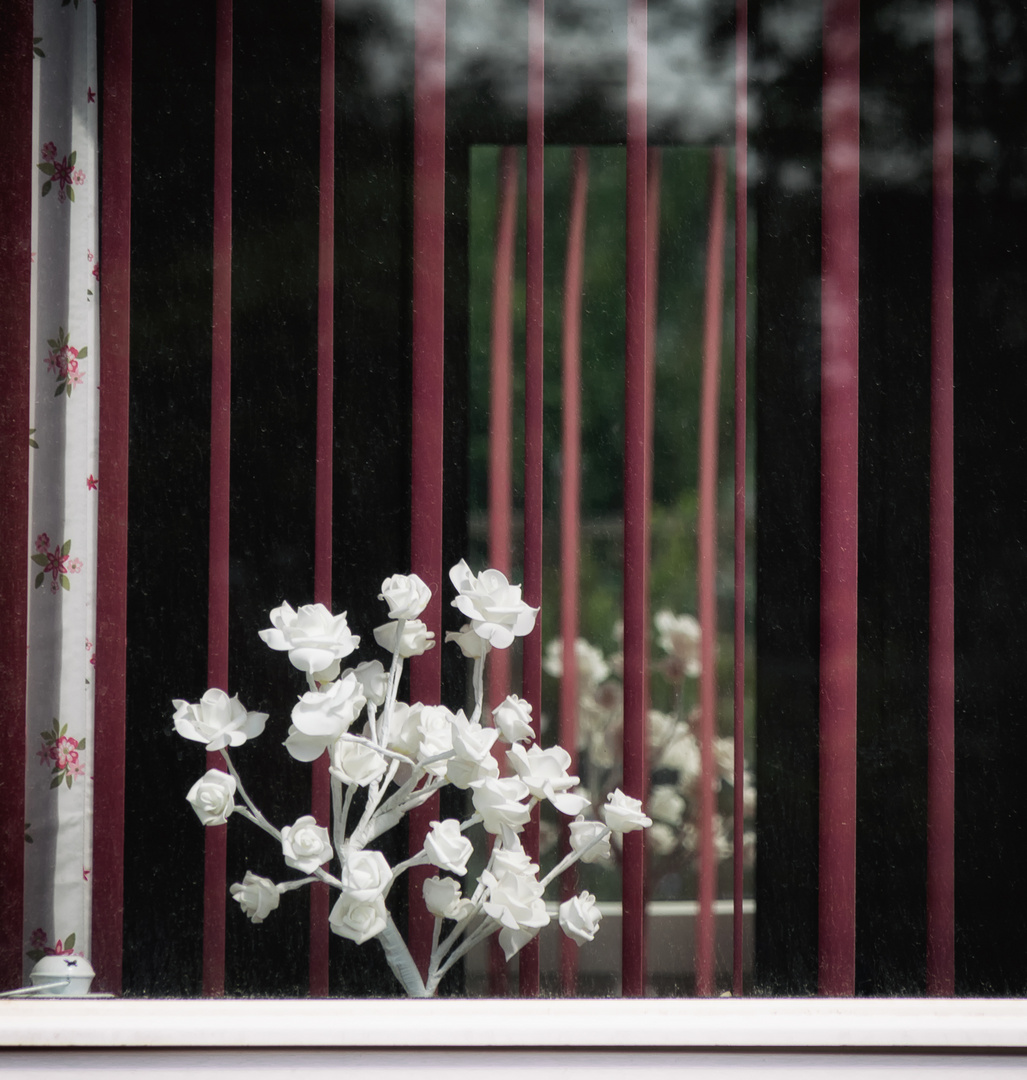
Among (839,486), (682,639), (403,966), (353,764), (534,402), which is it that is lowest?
(403,966)

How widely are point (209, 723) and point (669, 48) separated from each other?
42.1 inches

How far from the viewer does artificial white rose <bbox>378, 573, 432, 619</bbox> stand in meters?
0.96

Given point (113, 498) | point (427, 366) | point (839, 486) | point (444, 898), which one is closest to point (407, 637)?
point (444, 898)

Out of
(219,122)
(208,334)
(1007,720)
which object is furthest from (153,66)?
(1007,720)

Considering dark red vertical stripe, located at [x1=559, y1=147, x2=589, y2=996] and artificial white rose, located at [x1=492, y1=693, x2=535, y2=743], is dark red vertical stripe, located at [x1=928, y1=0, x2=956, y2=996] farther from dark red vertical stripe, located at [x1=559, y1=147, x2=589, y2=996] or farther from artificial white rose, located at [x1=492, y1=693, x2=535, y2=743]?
artificial white rose, located at [x1=492, y1=693, x2=535, y2=743]

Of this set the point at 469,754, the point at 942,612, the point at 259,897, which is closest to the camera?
the point at 469,754

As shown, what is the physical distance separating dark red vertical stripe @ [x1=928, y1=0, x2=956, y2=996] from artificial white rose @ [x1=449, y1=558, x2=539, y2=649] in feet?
1.94

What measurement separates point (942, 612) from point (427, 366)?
0.76 meters

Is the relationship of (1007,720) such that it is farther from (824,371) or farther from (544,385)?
(544,385)

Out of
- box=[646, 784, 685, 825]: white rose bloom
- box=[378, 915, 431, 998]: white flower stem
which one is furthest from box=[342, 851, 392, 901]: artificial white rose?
box=[646, 784, 685, 825]: white rose bloom

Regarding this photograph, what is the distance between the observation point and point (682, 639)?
1.21 metres

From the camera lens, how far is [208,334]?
48.2 inches

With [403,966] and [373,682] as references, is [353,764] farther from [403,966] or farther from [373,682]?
[403,966]

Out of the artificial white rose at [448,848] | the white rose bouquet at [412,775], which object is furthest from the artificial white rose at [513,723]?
the artificial white rose at [448,848]
